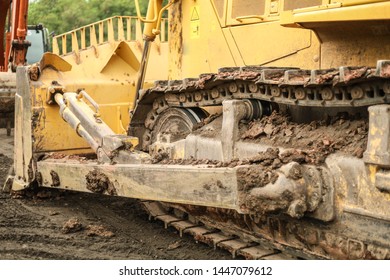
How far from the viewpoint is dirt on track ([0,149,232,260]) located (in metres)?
4.68

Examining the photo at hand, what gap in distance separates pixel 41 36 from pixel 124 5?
613 inches

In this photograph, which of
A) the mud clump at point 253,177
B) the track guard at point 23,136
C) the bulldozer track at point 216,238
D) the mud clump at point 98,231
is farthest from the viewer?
the track guard at point 23,136

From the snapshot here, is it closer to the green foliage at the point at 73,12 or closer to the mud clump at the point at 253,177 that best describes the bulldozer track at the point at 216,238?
the mud clump at the point at 253,177

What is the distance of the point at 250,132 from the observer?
4.42 m

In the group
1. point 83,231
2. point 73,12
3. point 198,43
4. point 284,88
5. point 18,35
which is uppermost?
point 73,12

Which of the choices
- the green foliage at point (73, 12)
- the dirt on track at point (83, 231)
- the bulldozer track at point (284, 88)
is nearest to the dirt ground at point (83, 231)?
the dirt on track at point (83, 231)

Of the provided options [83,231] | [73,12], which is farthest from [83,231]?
[73,12]

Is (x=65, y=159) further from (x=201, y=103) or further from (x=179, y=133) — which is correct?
(x=201, y=103)

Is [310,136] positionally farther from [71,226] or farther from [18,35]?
[18,35]

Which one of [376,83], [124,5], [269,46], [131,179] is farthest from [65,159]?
[124,5]

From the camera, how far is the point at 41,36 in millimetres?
14305

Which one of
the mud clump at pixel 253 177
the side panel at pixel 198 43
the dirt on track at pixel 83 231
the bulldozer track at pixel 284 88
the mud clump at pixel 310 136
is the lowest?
the dirt on track at pixel 83 231

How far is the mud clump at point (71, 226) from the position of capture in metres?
5.15

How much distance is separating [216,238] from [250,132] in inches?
30.0
